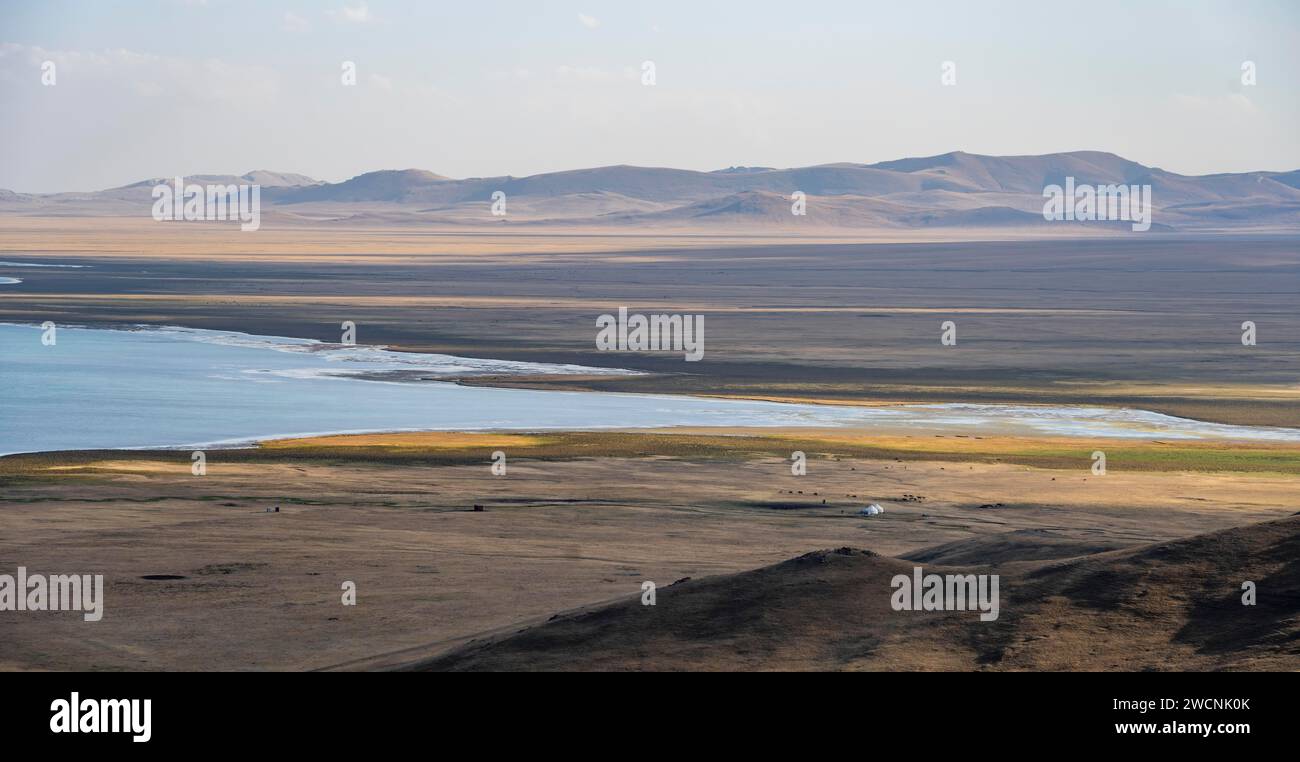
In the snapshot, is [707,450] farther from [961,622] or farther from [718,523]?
[961,622]

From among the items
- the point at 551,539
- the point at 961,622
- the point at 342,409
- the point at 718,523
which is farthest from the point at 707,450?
the point at 961,622

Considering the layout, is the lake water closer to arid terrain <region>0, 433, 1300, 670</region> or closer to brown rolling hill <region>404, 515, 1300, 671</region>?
arid terrain <region>0, 433, 1300, 670</region>

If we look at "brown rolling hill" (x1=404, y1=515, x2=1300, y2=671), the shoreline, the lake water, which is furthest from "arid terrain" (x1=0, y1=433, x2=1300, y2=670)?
the lake water

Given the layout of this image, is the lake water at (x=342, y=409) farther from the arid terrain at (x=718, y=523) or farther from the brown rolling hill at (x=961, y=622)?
the brown rolling hill at (x=961, y=622)

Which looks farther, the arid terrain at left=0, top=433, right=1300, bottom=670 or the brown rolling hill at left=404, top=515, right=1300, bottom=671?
the arid terrain at left=0, top=433, right=1300, bottom=670

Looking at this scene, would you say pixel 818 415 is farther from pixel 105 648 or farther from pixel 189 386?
pixel 105 648
